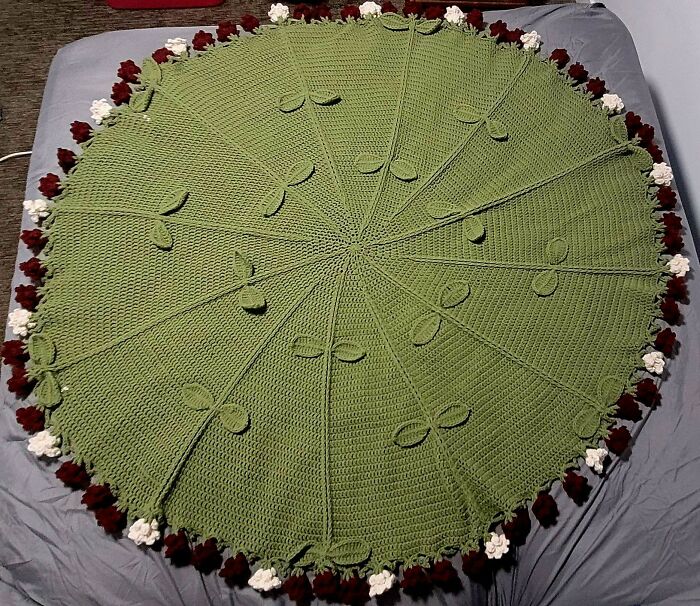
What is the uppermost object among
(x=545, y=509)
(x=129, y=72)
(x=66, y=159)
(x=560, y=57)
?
(x=560, y=57)

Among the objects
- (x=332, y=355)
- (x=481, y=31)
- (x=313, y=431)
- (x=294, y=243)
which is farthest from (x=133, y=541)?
(x=481, y=31)

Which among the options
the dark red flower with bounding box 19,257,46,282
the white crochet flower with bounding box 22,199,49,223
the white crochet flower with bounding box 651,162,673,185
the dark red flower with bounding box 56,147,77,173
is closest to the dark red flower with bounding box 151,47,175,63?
the dark red flower with bounding box 56,147,77,173

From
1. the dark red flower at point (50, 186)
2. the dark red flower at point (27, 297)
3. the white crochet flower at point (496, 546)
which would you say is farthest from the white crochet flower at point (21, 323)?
the white crochet flower at point (496, 546)

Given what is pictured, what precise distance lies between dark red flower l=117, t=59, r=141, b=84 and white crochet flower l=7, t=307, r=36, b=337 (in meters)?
0.51

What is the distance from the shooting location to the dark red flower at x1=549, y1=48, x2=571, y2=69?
1387mm

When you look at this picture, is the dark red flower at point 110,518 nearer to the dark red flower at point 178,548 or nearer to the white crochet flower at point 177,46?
the dark red flower at point 178,548

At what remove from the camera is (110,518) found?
1.06 metres

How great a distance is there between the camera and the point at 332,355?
3.65 feet

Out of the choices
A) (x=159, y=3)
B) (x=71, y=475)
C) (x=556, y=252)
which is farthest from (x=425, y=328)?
(x=159, y=3)

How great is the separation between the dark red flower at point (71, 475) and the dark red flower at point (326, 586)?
1.38 feet

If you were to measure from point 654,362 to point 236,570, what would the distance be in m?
0.82

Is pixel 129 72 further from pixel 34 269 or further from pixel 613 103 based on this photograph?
pixel 613 103

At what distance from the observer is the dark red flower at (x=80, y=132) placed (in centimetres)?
125

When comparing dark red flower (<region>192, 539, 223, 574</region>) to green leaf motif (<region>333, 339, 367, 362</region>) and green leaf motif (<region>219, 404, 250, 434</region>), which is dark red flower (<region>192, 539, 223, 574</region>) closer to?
green leaf motif (<region>219, 404, 250, 434</region>)
